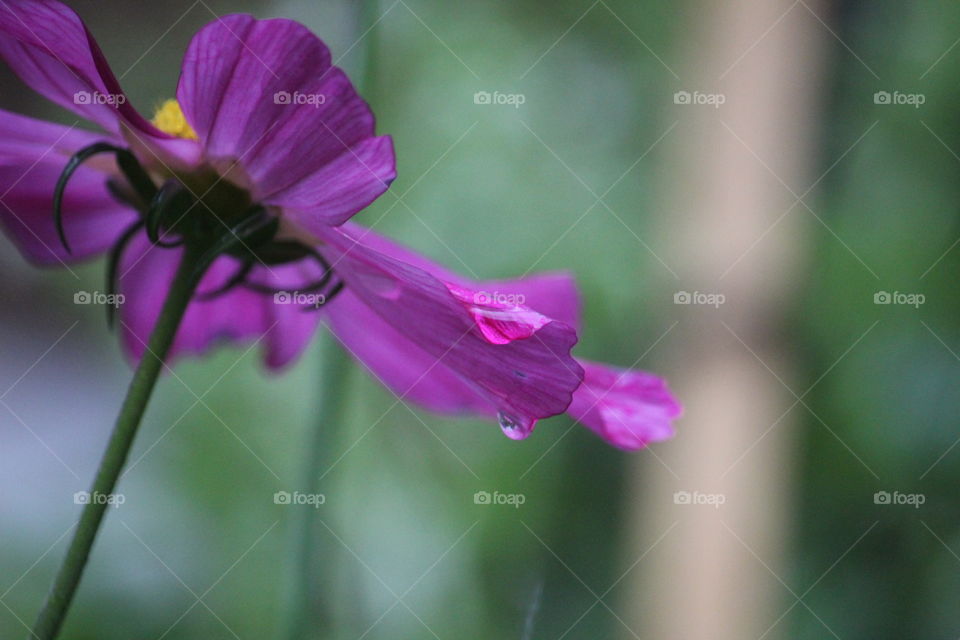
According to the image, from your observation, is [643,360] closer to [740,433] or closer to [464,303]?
[740,433]

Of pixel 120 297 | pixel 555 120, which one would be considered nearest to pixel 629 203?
pixel 555 120

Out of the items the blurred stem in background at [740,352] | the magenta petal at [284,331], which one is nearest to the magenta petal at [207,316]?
the magenta petal at [284,331]

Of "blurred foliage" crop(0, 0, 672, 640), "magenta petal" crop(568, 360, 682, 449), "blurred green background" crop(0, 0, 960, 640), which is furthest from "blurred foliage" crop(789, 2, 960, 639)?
"magenta petal" crop(568, 360, 682, 449)

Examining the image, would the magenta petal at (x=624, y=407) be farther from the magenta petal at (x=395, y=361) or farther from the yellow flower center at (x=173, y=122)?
the yellow flower center at (x=173, y=122)

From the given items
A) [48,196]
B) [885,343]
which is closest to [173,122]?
[48,196]

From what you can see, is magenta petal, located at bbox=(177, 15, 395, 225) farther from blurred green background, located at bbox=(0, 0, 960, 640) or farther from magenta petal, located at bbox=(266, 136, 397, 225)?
blurred green background, located at bbox=(0, 0, 960, 640)

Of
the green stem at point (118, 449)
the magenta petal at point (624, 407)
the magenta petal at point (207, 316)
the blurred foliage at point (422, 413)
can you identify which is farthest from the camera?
the blurred foliage at point (422, 413)
